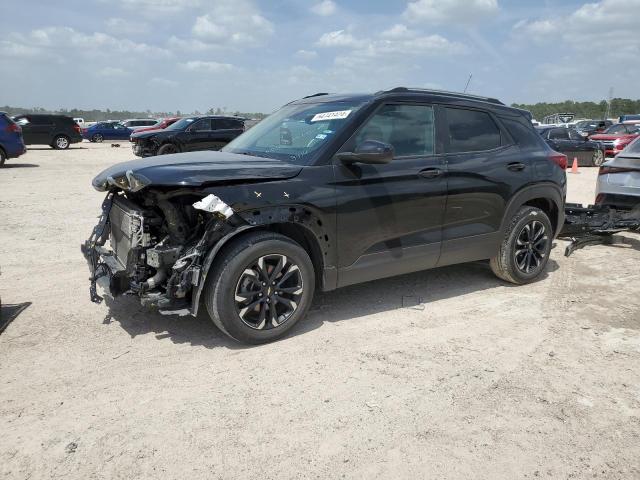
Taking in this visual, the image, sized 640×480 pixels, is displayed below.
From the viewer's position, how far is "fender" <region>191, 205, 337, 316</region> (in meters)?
3.70

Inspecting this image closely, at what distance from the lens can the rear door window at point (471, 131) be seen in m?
4.90

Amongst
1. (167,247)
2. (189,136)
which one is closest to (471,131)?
(167,247)

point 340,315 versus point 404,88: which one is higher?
point 404,88

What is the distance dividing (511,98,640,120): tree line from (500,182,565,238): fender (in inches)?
2423

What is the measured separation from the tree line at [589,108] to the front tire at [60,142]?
51921 mm

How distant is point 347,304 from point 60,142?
2495 cm

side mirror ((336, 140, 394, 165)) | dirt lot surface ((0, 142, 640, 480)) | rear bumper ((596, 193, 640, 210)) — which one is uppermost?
side mirror ((336, 140, 394, 165))

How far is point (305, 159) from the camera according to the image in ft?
13.7

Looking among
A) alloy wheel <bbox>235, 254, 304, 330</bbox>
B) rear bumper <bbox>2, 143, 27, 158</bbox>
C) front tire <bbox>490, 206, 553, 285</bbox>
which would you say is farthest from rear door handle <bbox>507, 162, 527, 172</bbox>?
rear bumper <bbox>2, 143, 27, 158</bbox>

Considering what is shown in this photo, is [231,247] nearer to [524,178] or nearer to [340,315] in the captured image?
[340,315]

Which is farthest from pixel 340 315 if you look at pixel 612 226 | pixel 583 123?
pixel 583 123

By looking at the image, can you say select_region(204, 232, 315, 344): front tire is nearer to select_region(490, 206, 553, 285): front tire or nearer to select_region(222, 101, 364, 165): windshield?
select_region(222, 101, 364, 165): windshield

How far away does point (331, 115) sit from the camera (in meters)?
4.51

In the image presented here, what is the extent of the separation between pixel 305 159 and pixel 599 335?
9.31 ft
